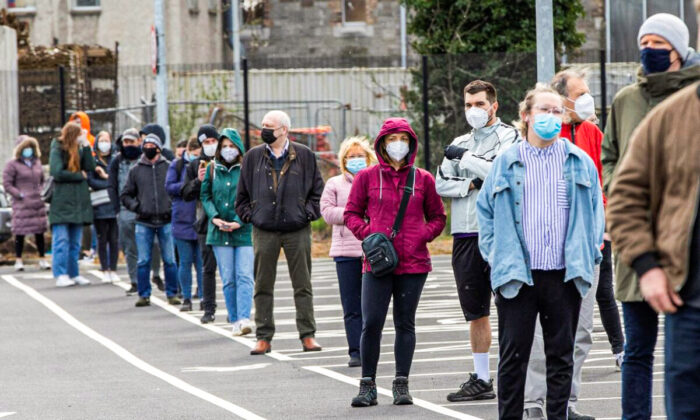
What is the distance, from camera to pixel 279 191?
465 inches

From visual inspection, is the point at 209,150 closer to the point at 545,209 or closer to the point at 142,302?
the point at 142,302

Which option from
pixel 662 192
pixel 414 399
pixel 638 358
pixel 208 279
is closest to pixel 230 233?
pixel 208 279

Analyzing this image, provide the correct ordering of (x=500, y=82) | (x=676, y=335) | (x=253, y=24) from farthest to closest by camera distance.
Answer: (x=253, y=24), (x=500, y=82), (x=676, y=335)

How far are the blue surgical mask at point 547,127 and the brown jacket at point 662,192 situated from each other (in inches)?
91.4

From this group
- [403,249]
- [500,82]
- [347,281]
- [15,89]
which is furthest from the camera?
[15,89]

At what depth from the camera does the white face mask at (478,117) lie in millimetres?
8992

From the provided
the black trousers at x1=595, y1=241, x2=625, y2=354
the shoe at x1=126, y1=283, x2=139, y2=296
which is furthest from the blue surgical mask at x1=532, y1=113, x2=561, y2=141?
the shoe at x1=126, y1=283, x2=139, y2=296

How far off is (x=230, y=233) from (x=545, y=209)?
6152mm

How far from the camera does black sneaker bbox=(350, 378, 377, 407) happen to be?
8992 mm

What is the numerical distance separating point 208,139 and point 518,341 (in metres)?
7.61

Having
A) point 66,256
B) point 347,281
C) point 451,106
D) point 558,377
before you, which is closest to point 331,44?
point 451,106

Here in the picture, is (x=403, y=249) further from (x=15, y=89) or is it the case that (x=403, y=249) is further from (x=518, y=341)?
(x=15, y=89)

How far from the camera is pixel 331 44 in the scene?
159 feet

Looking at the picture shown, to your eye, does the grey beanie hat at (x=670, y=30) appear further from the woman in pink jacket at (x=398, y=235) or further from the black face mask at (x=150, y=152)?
the black face mask at (x=150, y=152)
